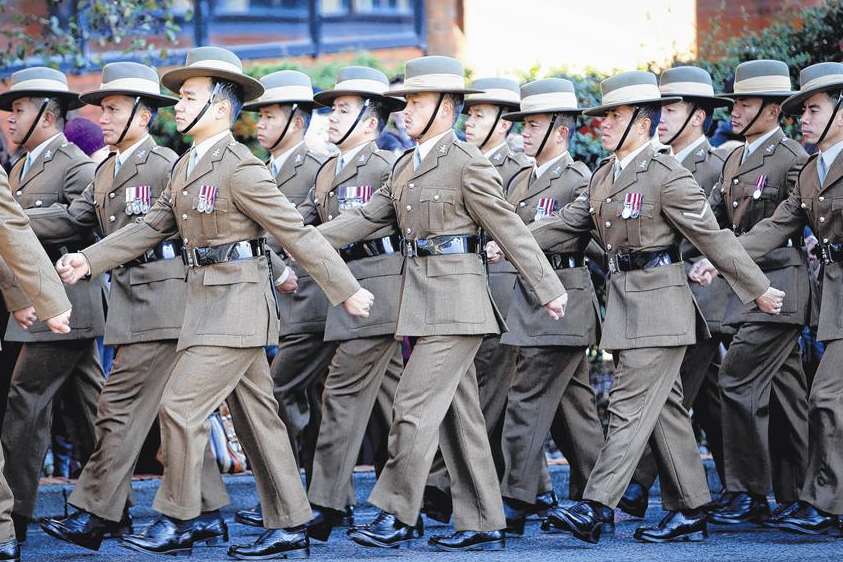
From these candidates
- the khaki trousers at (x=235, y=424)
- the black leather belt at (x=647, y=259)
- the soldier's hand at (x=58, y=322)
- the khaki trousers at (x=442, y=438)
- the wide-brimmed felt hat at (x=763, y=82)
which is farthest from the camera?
the wide-brimmed felt hat at (x=763, y=82)

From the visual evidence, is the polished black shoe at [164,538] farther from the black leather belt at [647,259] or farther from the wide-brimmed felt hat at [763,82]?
the wide-brimmed felt hat at [763,82]

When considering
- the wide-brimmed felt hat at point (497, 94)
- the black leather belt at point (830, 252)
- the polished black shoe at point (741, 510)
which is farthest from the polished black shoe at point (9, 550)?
the black leather belt at point (830, 252)

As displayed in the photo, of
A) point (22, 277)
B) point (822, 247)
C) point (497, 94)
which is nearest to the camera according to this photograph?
point (22, 277)

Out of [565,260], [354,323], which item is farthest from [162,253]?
[565,260]

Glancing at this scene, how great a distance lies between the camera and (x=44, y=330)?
26.5 ft

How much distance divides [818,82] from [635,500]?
2.29 meters

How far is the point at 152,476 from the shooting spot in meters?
9.63

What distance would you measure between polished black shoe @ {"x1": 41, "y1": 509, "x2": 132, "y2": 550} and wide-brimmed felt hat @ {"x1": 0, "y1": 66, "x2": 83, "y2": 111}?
2.20m

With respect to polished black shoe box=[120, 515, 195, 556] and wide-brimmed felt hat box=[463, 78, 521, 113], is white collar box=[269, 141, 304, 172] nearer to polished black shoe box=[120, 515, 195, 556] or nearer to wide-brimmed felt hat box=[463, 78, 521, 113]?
wide-brimmed felt hat box=[463, 78, 521, 113]

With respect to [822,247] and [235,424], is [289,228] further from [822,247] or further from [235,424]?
[822,247]

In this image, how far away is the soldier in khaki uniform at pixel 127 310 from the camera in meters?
7.63

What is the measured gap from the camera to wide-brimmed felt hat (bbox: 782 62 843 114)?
802cm

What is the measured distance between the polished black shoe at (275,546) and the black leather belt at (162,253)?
145 cm

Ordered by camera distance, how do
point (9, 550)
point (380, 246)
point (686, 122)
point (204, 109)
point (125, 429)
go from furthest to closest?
point (686, 122) < point (380, 246) < point (125, 429) < point (204, 109) < point (9, 550)
